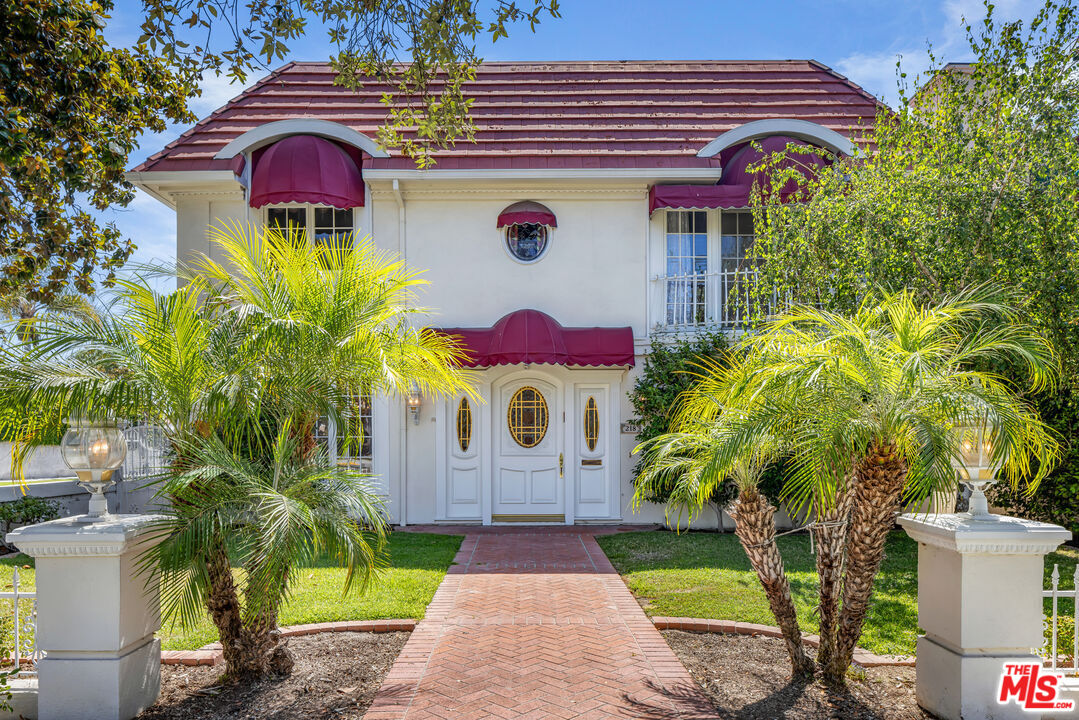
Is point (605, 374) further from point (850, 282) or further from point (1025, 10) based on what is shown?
point (1025, 10)

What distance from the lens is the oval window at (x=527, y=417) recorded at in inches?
508

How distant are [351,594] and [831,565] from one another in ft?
16.6

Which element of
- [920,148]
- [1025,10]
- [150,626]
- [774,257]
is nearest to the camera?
[150,626]

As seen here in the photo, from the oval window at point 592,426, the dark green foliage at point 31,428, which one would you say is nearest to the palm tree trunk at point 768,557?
the dark green foliage at point 31,428

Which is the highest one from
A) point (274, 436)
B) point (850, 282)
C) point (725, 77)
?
point (725, 77)

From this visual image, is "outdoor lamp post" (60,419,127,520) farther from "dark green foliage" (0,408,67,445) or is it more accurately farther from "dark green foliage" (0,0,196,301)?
"dark green foliage" (0,0,196,301)

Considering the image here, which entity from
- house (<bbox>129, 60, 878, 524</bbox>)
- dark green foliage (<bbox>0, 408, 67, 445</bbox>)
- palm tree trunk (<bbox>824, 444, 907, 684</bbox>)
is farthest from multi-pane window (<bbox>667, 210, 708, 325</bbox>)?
dark green foliage (<bbox>0, 408, 67, 445</bbox>)

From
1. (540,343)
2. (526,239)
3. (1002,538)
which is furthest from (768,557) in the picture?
(526,239)

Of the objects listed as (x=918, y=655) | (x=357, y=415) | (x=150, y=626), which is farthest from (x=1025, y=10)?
(x=150, y=626)

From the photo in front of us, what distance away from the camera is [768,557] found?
17.6ft

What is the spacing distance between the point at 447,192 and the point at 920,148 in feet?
25.2

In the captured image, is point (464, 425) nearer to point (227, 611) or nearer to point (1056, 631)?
point (227, 611)

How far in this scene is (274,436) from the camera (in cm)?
593

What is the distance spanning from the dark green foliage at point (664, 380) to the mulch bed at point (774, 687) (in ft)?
18.9
